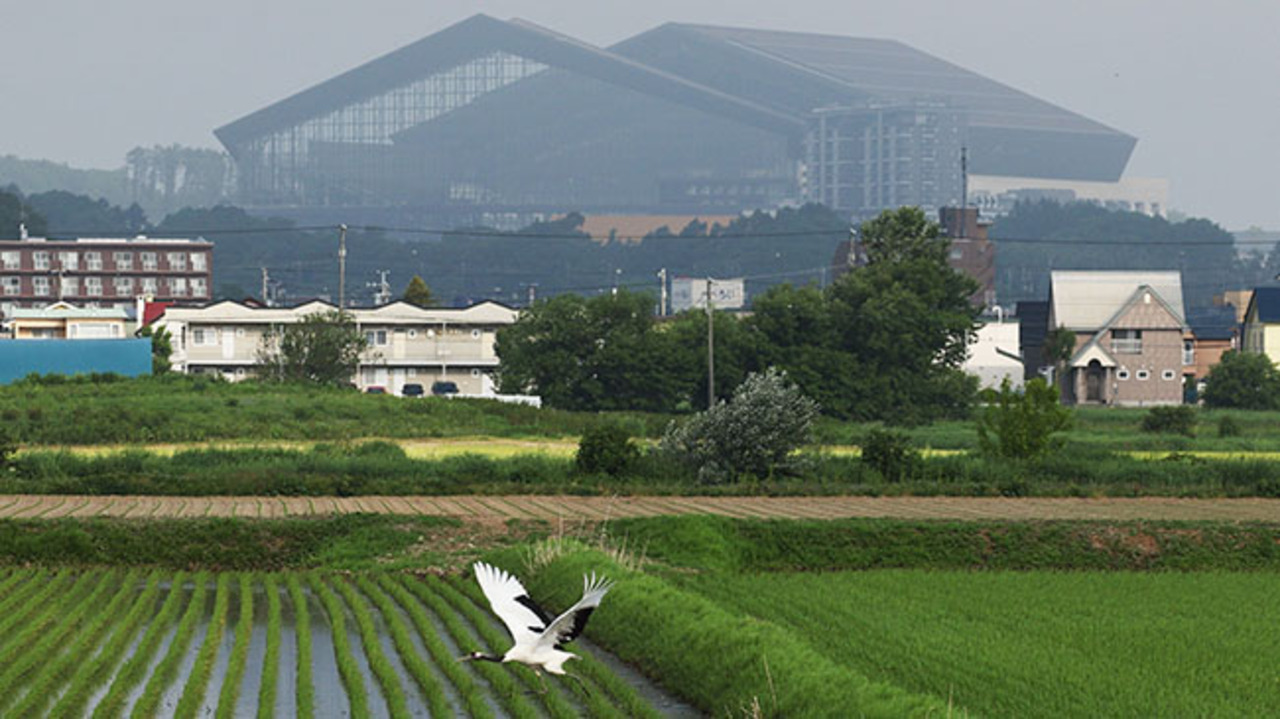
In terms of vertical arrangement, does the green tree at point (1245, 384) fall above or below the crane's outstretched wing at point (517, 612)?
below

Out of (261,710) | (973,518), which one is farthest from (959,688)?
(973,518)

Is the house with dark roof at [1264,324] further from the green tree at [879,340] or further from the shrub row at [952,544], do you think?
the shrub row at [952,544]

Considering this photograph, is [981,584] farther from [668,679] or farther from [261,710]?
[261,710]

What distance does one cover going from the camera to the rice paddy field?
55.0 ft

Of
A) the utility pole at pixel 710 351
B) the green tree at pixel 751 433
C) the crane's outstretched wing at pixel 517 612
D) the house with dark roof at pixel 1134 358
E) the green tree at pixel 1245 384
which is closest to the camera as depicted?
the crane's outstretched wing at pixel 517 612

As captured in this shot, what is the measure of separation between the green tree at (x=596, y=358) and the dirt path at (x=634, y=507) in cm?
4044

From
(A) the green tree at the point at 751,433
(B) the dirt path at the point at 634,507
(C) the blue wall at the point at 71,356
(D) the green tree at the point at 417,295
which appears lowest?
(B) the dirt path at the point at 634,507

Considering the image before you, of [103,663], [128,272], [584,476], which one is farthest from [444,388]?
[103,663]

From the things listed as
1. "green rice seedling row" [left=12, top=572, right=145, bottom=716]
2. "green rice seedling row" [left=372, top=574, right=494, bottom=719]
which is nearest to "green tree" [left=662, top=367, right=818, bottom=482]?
"green rice seedling row" [left=372, top=574, right=494, bottom=719]

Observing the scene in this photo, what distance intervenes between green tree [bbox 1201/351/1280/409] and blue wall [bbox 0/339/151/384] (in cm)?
5362

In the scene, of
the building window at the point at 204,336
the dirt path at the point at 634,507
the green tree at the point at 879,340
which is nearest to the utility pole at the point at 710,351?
the green tree at the point at 879,340

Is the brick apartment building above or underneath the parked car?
above

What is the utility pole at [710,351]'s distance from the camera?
7588 centimetres

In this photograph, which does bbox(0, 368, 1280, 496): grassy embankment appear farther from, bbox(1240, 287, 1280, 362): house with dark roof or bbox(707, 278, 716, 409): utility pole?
bbox(1240, 287, 1280, 362): house with dark roof
